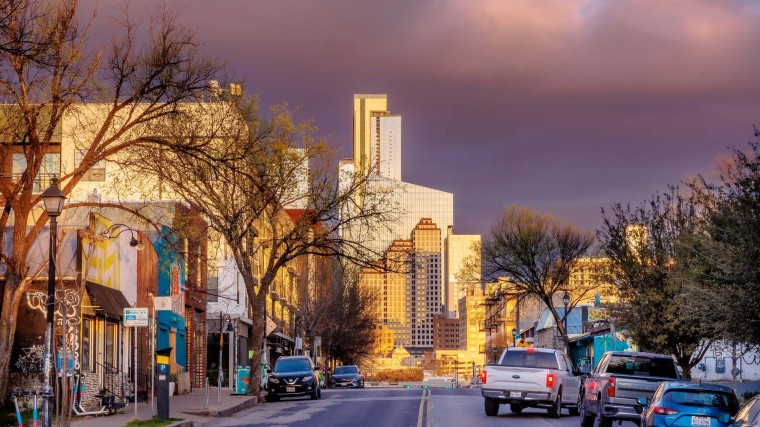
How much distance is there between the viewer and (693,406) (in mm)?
18688

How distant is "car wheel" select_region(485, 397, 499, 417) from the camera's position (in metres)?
30.3

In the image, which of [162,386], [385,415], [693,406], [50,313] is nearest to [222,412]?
[162,386]

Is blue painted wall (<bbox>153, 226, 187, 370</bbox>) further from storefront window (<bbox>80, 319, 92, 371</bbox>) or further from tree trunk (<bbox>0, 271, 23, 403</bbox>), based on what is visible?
tree trunk (<bbox>0, 271, 23, 403</bbox>)

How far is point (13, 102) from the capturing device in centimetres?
2577

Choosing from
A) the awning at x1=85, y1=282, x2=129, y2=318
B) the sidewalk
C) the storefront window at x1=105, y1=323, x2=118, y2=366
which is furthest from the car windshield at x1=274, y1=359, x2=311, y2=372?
the awning at x1=85, y1=282, x2=129, y2=318

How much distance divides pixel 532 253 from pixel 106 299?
4039 cm

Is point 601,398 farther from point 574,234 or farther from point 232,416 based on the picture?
point 574,234

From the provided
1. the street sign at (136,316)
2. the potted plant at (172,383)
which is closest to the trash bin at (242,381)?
the potted plant at (172,383)

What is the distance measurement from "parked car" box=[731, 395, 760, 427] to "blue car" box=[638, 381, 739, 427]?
8.18 ft

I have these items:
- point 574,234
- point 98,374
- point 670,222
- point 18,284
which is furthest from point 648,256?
point 574,234

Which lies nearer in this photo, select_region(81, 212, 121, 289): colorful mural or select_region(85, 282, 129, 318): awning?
select_region(85, 282, 129, 318): awning

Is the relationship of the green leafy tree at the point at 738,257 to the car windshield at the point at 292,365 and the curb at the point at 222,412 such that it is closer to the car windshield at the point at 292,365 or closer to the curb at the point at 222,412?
the curb at the point at 222,412

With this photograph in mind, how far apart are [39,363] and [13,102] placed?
8583mm

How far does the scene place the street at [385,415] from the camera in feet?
89.7
